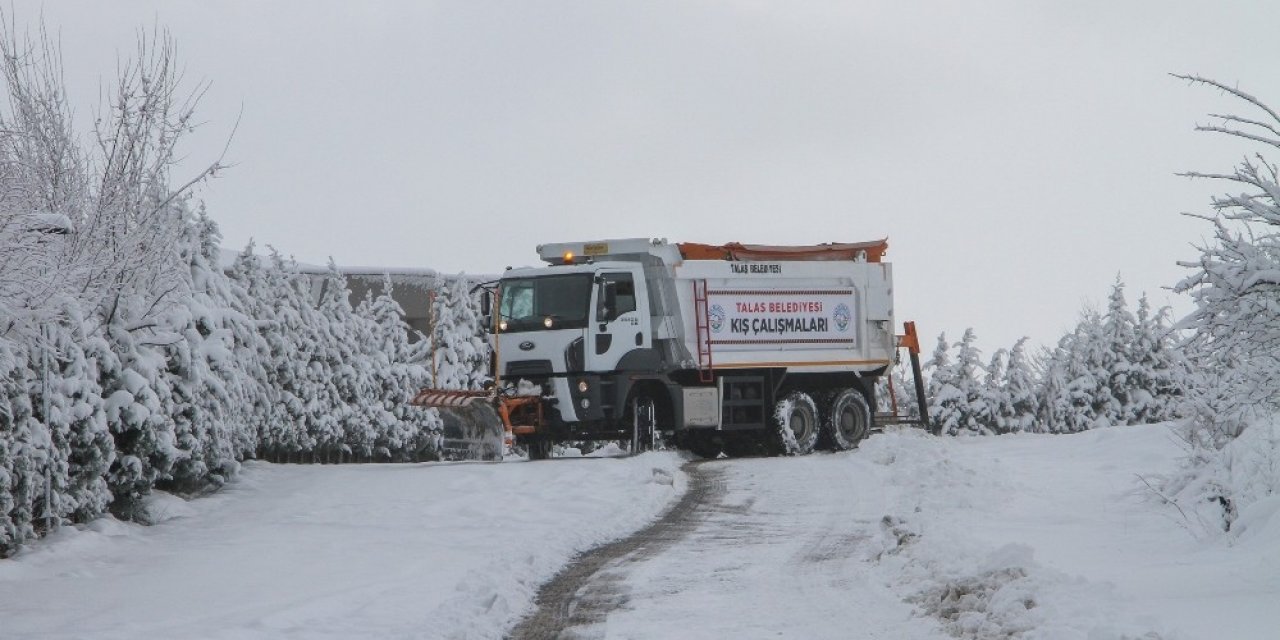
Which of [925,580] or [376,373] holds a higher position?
[376,373]

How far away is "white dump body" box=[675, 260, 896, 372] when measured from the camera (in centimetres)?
2372

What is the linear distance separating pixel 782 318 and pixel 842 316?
148 cm

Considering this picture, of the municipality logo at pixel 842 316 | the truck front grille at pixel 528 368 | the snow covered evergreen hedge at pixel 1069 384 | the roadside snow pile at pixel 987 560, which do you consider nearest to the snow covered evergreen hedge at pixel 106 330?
the truck front grille at pixel 528 368

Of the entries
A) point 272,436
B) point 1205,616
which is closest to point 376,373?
point 272,436

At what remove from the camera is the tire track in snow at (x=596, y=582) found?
357 inches

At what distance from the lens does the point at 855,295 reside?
84.9ft

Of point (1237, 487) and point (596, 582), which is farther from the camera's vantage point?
point (1237, 487)

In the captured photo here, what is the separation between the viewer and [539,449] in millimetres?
22641

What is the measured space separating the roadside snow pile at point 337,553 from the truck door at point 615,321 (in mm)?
2459

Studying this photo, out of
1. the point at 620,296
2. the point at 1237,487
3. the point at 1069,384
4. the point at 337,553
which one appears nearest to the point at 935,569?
the point at 1237,487

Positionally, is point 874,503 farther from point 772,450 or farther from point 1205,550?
point 772,450

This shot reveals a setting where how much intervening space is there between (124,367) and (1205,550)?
1043cm

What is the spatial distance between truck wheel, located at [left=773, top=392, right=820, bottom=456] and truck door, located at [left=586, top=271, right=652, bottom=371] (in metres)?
3.57

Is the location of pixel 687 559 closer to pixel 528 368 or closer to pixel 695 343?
pixel 528 368
